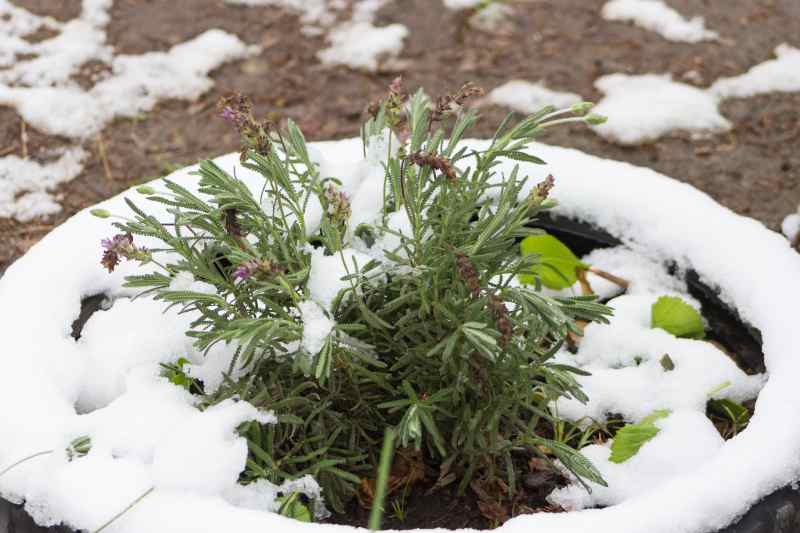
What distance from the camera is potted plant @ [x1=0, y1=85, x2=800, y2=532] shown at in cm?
135

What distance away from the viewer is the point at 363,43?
392cm

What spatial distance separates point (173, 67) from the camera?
3.71 metres

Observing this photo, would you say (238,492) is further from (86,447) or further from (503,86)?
(503,86)

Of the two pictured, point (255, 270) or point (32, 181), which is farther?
point (32, 181)

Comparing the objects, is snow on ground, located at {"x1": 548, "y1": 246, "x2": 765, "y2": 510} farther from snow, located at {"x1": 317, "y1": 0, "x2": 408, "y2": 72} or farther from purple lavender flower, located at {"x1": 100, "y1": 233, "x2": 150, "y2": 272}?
snow, located at {"x1": 317, "y1": 0, "x2": 408, "y2": 72}

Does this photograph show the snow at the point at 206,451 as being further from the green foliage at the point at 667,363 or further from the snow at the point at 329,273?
the green foliage at the point at 667,363

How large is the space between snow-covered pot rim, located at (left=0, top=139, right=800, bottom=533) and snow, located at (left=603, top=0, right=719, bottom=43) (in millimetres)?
2144

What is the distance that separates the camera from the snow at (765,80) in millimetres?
3607

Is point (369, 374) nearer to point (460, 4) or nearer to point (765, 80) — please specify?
point (765, 80)

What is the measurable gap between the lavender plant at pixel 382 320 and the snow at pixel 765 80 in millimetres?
2305

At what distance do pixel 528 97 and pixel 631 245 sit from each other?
1772mm

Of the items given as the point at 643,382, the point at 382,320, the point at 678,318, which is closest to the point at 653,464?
the point at 643,382

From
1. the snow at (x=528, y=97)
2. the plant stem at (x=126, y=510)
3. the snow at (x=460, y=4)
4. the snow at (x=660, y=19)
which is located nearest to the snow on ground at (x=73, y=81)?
the snow at (x=460, y=4)

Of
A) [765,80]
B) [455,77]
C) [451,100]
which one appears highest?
[451,100]
